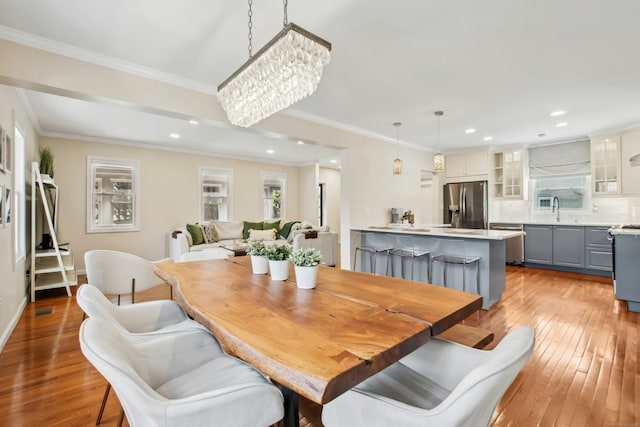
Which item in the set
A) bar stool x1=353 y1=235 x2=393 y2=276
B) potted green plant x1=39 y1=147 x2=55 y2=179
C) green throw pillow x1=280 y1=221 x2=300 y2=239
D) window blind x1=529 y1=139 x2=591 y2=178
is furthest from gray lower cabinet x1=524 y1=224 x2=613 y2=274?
potted green plant x1=39 y1=147 x2=55 y2=179

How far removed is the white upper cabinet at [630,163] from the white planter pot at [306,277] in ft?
18.6

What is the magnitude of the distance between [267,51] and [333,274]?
53.4 inches

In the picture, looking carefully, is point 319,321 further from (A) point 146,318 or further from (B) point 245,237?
(B) point 245,237

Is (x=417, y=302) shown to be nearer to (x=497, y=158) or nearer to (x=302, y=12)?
(x=302, y=12)

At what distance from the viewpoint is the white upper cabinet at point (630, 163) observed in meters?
4.56

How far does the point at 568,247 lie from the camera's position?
5.21m

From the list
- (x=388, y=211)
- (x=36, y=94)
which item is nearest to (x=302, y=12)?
(x=36, y=94)

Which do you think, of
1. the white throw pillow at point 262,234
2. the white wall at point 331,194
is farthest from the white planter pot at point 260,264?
the white wall at point 331,194

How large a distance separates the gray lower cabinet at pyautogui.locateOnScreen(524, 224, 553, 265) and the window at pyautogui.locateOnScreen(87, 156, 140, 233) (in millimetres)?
7636

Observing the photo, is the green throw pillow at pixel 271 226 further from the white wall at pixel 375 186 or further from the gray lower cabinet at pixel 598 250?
the gray lower cabinet at pixel 598 250

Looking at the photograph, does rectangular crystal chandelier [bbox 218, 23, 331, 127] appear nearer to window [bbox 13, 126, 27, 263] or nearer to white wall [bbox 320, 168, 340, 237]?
window [bbox 13, 126, 27, 263]

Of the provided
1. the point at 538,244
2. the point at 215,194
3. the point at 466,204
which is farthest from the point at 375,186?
the point at 215,194

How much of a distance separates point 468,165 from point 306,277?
5951 mm

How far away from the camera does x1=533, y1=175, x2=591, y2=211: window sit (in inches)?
218
